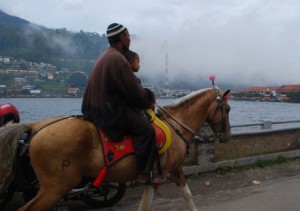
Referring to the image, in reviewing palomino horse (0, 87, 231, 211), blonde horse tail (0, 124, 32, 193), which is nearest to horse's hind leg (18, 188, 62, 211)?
palomino horse (0, 87, 231, 211)

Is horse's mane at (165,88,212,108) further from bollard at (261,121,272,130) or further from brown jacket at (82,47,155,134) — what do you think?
bollard at (261,121,272,130)

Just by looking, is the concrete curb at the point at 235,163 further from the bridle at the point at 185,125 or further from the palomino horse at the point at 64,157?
the palomino horse at the point at 64,157

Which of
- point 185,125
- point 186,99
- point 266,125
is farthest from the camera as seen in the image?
point 266,125

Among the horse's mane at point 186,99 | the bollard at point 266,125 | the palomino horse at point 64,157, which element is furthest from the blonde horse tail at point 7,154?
the bollard at point 266,125

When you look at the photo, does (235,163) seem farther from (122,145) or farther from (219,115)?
(122,145)

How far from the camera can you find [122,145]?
5070 mm

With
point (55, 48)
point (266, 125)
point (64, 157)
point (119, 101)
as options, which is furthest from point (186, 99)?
point (55, 48)

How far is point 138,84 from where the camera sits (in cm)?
513

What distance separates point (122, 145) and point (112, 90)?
68 cm

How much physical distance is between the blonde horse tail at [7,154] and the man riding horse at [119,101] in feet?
2.94

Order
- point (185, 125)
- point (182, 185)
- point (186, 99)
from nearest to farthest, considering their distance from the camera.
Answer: point (185, 125)
point (186, 99)
point (182, 185)

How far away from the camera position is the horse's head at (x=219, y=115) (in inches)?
254

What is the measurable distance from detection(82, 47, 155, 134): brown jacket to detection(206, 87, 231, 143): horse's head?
1693mm

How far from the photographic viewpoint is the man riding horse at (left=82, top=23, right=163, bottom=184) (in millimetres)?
4961
